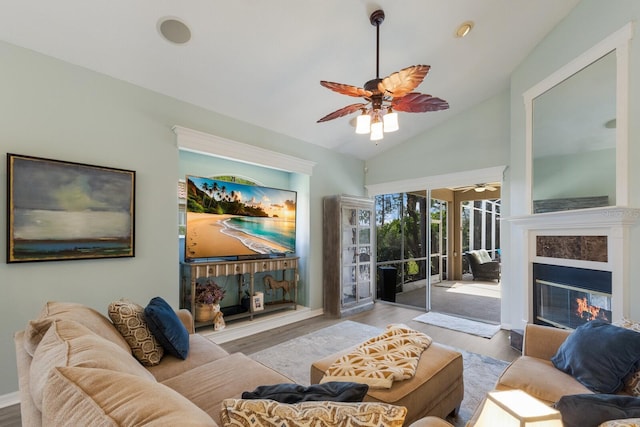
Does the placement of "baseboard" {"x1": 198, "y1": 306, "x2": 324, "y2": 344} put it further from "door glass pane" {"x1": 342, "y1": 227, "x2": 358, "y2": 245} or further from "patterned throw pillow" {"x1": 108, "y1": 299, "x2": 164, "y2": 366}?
"patterned throw pillow" {"x1": 108, "y1": 299, "x2": 164, "y2": 366}

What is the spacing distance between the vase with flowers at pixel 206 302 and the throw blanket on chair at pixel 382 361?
2.13 m

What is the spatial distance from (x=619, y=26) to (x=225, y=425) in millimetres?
3942

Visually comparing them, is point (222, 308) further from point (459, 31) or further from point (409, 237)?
point (459, 31)

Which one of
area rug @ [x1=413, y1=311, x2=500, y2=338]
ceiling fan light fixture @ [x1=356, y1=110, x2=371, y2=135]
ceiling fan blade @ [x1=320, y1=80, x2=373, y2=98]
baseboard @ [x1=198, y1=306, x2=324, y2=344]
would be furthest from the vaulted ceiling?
area rug @ [x1=413, y1=311, x2=500, y2=338]

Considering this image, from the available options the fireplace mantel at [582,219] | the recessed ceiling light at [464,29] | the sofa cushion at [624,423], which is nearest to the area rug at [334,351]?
the sofa cushion at [624,423]

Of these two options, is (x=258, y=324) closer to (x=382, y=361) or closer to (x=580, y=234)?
(x=382, y=361)

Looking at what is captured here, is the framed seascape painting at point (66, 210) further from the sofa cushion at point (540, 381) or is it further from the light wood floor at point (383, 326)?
the sofa cushion at point (540, 381)

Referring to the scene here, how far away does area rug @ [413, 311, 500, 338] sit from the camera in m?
3.94

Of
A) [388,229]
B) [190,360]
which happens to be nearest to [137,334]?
[190,360]

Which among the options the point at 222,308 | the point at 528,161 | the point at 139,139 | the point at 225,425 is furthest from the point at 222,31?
the point at 528,161

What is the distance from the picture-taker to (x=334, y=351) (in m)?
3.30

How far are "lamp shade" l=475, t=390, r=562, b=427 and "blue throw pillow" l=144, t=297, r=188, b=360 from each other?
183cm

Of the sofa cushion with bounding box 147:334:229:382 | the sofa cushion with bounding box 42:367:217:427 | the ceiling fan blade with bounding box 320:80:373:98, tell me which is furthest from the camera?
the ceiling fan blade with bounding box 320:80:373:98

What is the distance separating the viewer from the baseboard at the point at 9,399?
226 centimetres
